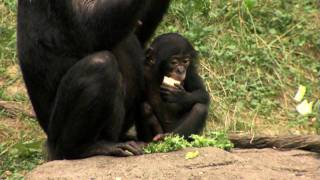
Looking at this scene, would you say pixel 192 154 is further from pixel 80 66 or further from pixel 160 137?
pixel 80 66

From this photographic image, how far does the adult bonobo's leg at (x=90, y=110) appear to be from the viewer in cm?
518

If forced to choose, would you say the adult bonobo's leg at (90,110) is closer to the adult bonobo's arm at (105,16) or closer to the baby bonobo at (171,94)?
the adult bonobo's arm at (105,16)

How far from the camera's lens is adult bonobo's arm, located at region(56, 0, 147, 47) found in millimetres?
5271

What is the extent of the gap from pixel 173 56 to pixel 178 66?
0.08 meters

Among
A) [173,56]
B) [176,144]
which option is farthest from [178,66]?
[176,144]

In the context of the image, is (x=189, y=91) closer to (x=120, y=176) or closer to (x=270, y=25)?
(x=120, y=176)

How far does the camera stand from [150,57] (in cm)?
594

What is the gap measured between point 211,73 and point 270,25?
119 centimetres

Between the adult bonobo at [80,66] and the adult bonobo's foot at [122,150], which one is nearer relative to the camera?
the adult bonobo at [80,66]

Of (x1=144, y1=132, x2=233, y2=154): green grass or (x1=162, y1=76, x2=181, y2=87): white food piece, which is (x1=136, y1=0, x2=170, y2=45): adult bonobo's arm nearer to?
(x1=162, y1=76, x2=181, y2=87): white food piece

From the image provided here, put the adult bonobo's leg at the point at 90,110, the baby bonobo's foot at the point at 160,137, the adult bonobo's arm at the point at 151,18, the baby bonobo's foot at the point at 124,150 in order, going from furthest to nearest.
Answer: the adult bonobo's arm at the point at 151,18, the baby bonobo's foot at the point at 160,137, the baby bonobo's foot at the point at 124,150, the adult bonobo's leg at the point at 90,110

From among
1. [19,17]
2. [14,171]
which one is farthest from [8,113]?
[19,17]

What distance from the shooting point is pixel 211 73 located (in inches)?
333

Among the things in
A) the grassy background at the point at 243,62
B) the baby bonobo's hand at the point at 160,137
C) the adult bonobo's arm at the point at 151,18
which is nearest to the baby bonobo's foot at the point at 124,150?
the baby bonobo's hand at the point at 160,137
